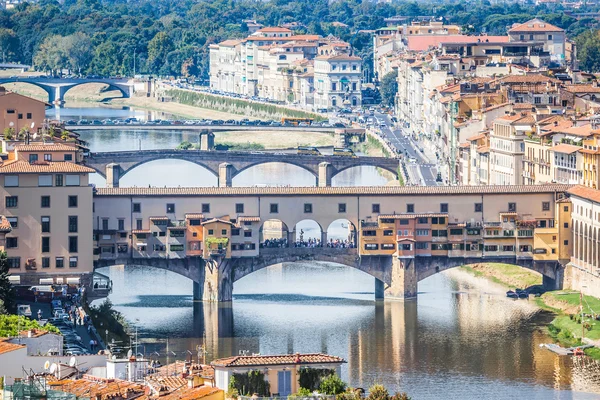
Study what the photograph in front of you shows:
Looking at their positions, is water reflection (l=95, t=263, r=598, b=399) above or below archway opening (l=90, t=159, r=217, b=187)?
below

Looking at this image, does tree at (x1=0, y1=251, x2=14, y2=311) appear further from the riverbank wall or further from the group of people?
the riverbank wall

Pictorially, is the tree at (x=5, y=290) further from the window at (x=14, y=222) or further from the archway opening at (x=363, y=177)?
the archway opening at (x=363, y=177)

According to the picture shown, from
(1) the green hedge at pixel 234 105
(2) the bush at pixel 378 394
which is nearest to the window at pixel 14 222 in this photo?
(2) the bush at pixel 378 394

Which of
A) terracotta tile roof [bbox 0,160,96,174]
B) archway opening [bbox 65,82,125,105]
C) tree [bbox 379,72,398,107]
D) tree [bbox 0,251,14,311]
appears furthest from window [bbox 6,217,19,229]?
archway opening [bbox 65,82,125,105]

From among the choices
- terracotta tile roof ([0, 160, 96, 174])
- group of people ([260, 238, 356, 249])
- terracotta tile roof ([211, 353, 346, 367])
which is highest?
terracotta tile roof ([0, 160, 96, 174])

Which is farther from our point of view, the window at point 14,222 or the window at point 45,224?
the window at point 45,224

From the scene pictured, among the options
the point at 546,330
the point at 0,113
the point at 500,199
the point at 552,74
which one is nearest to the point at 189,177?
the point at 552,74

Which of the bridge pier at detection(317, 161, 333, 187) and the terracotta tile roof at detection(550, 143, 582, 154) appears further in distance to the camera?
the bridge pier at detection(317, 161, 333, 187)
